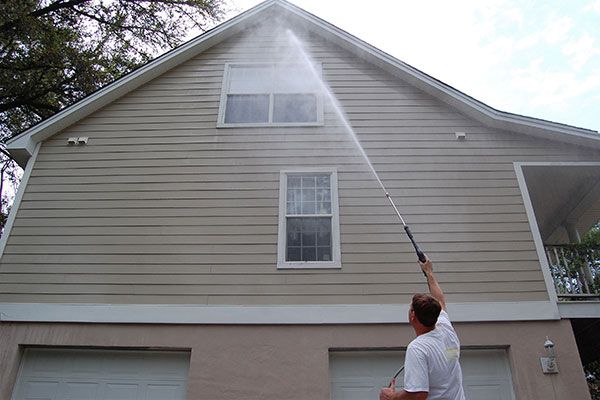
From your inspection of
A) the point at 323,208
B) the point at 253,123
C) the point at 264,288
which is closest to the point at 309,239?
the point at 323,208

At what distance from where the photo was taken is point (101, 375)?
20.6 feet

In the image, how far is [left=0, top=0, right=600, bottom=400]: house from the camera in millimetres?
6164

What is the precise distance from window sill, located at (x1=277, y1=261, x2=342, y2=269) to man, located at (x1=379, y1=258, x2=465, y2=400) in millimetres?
3597

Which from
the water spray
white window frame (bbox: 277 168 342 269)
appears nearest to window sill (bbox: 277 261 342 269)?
white window frame (bbox: 277 168 342 269)

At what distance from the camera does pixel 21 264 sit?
270 inches

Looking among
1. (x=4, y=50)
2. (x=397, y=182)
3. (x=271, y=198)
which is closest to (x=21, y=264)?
(x=271, y=198)

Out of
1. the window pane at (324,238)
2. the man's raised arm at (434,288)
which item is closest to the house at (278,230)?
the window pane at (324,238)

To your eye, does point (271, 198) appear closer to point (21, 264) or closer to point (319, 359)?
point (319, 359)

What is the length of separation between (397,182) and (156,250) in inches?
152

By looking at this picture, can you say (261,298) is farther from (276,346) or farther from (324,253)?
(324,253)

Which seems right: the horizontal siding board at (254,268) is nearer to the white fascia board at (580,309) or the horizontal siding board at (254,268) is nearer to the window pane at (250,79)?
the white fascia board at (580,309)

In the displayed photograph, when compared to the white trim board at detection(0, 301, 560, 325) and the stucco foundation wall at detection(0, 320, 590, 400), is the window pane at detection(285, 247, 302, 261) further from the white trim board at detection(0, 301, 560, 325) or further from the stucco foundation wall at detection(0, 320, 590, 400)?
the stucco foundation wall at detection(0, 320, 590, 400)

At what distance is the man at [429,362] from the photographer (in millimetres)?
2605

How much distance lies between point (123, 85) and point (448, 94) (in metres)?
5.63
